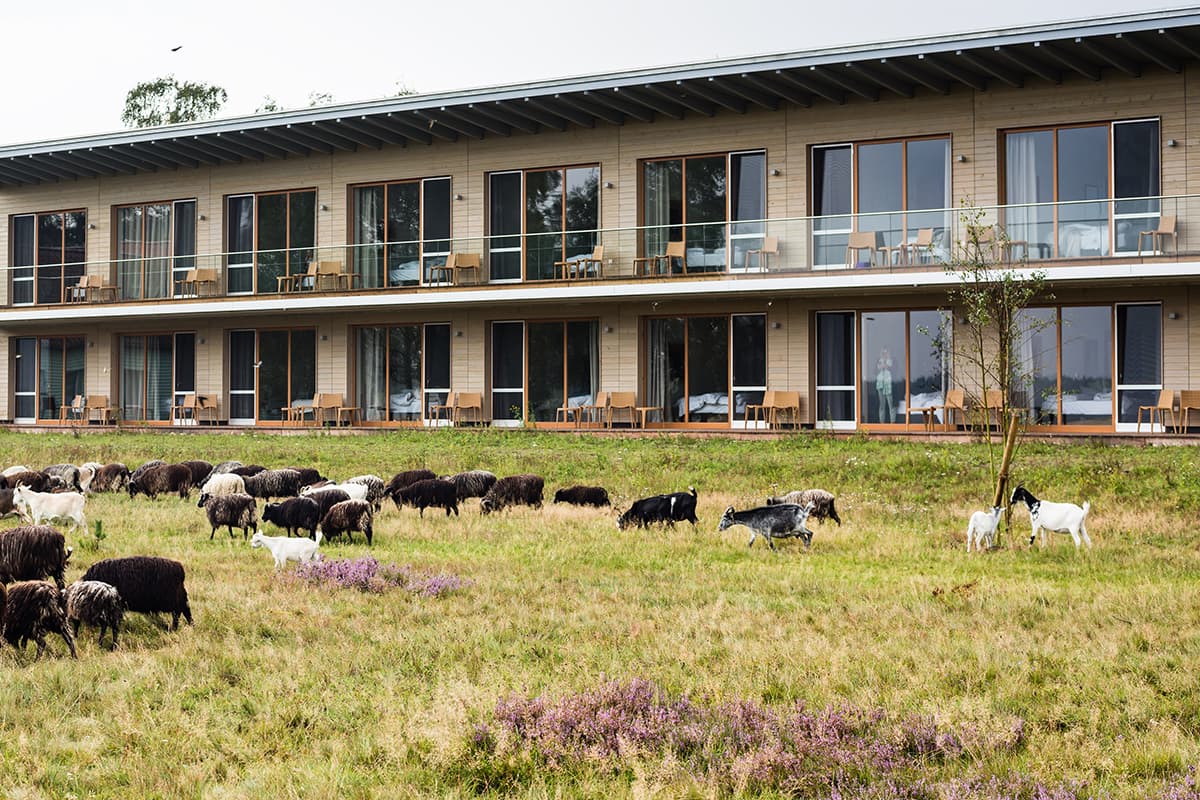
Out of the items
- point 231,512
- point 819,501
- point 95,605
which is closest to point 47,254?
point 231,512

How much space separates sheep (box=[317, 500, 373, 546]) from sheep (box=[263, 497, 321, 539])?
421 millimetres

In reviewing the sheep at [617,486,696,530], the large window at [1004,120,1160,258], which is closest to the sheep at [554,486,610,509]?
the sheep at [617,486,696,530]

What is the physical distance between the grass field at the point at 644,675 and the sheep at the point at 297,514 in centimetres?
89

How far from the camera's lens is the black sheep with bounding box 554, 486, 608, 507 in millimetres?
16562

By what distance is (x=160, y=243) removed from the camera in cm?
3459

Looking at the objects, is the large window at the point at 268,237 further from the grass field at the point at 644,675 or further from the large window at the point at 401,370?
the grass field at the point at 644,675

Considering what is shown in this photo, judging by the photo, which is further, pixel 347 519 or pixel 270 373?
pixel 270 373

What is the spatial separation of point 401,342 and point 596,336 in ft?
19.0

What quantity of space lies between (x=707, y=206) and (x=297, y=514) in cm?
1644

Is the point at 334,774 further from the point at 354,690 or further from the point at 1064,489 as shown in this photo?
the point at 1064,489

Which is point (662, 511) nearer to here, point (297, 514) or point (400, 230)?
point (297, 514)

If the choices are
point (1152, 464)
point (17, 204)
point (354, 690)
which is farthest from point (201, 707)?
point (17, 204)

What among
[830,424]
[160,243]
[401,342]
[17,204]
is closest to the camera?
[830,424]

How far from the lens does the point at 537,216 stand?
2938 centimetres
